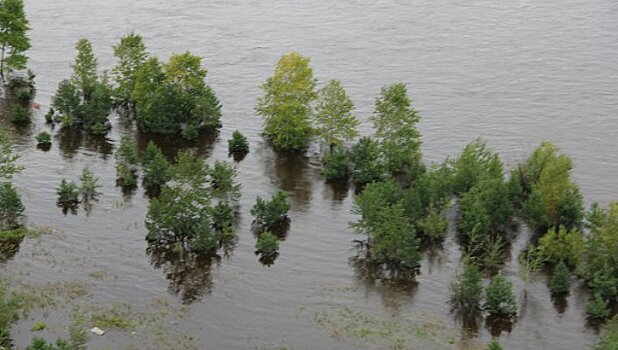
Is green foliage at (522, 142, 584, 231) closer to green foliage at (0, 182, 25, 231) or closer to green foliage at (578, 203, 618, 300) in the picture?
green foliage at (578, 203, 618, 300)

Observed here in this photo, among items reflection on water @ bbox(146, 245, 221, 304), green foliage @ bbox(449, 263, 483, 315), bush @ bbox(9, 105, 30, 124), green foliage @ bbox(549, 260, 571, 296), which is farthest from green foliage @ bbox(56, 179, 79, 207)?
green foliage @ bbox(549, 260, 571, 296)

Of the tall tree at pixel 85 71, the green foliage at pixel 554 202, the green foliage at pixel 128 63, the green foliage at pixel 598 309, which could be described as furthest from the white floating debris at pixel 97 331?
the tall tree at pixel 85 71

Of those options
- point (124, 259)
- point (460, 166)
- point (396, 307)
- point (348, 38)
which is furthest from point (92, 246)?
point (348, 38)

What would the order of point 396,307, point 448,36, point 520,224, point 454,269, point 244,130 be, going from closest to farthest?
point 396,307, point 454,269, point 520,224, point 244,130, point 448,36

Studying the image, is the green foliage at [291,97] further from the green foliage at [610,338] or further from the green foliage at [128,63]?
the green foliage at [610,338]

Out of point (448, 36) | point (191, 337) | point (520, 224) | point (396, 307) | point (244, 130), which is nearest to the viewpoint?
point (191, 337)

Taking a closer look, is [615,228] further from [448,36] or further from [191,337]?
[448,36]
